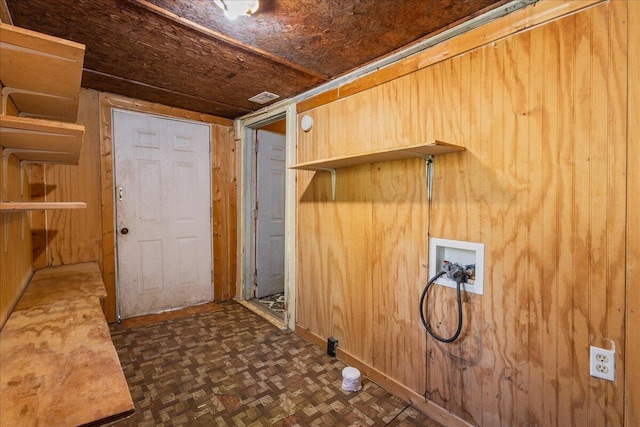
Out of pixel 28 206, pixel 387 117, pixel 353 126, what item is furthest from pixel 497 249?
pixel 28 206

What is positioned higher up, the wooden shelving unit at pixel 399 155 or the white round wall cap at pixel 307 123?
the white round wall cap at pixel 307 123

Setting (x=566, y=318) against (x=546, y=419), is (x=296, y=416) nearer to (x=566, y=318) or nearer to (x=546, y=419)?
(x=546, y=419)

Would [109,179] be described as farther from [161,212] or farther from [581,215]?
[581,215]

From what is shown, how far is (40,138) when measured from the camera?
138cm

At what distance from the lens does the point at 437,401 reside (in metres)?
1.80

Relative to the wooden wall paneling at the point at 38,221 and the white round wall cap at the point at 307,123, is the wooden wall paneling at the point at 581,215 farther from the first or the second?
the wooden wall paneling at the point at 38,221

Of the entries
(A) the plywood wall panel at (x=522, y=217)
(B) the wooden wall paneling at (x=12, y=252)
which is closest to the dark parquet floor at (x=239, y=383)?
(A) the plywood wall panel at (x=522, y=217)

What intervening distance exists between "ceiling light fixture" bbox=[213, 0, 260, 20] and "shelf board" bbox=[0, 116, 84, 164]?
34.5 inches

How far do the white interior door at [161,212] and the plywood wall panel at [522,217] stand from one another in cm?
236

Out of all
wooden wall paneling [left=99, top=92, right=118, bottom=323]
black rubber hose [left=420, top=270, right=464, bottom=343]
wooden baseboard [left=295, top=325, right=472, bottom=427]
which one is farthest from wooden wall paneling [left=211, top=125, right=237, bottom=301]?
black rubber hose [left=420, top=270, right=464, bottom=343]

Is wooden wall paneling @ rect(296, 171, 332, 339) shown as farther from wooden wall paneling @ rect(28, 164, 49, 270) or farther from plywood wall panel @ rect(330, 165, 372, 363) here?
wooden wall paneling @ rect(28, 164, 49, 270)

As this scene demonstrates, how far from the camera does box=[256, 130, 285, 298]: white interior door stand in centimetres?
377

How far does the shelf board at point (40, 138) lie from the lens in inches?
41.9

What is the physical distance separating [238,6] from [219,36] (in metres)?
0.38
